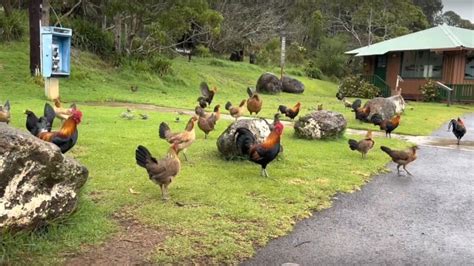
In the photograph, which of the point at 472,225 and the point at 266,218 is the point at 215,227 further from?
the point at 472,225

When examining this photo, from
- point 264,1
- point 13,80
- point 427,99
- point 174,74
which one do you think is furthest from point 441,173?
point 264,1

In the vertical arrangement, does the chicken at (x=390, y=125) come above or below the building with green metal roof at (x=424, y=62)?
below

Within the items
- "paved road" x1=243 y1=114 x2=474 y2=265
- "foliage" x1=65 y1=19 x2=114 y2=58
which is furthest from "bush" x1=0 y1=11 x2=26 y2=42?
"paved road" x1=243 y1=114 x2=474 y2=265

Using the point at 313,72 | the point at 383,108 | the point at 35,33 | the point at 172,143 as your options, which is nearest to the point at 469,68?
the point at 313,72

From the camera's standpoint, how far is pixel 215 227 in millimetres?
5109

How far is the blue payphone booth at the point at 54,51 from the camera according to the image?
1474 centimetres

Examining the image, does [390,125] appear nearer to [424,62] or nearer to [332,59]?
[424,62]

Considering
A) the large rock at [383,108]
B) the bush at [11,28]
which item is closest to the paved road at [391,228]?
the large rock at [383,108]

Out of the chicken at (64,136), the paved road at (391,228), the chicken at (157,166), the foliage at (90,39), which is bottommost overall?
the paved road at (391,228)

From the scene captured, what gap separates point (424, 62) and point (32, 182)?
95.8 ft

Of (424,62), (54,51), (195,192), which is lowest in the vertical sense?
(195,192)

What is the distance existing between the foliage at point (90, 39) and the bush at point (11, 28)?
213 centimetres

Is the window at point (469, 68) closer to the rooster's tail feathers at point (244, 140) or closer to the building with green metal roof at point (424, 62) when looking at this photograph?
the building with green metal roof at point (424, 62)

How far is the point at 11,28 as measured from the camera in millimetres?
20891
